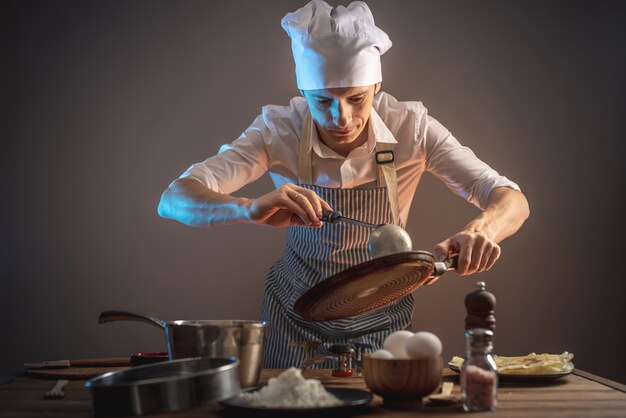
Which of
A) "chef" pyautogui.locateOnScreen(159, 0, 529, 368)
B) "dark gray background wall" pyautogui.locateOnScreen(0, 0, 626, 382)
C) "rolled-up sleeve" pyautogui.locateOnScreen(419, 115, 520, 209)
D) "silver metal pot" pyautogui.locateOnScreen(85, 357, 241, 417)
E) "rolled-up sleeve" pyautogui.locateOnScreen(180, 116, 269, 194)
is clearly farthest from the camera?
"dark gray background wall" pyautogui.locateOnScreen(0, 0, 626, 382)

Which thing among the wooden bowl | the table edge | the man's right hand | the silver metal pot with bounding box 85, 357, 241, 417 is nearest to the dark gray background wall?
the man's right hand

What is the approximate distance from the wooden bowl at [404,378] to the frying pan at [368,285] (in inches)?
7.4

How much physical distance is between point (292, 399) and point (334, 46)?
1.36m

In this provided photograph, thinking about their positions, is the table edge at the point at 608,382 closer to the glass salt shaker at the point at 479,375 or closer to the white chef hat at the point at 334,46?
the glass salt shaker at the point at 479,375

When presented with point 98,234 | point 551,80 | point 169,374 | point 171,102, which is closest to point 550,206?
point 551,80

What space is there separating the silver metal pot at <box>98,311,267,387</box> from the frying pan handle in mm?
524

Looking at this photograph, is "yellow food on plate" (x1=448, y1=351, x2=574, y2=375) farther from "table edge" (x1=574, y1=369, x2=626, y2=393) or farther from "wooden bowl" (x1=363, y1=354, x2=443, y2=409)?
"wooden bowl" (x1=363, y1=354, x2=443, y2=409)

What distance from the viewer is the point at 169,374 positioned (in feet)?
4.23

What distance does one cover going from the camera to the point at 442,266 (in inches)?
61.3

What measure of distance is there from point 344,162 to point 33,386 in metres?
1.21

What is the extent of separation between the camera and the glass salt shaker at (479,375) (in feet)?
4.20

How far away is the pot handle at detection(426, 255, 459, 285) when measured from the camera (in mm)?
1551

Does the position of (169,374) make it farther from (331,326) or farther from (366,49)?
(366,49)

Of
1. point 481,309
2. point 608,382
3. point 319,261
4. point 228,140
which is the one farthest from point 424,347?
point 228,140
